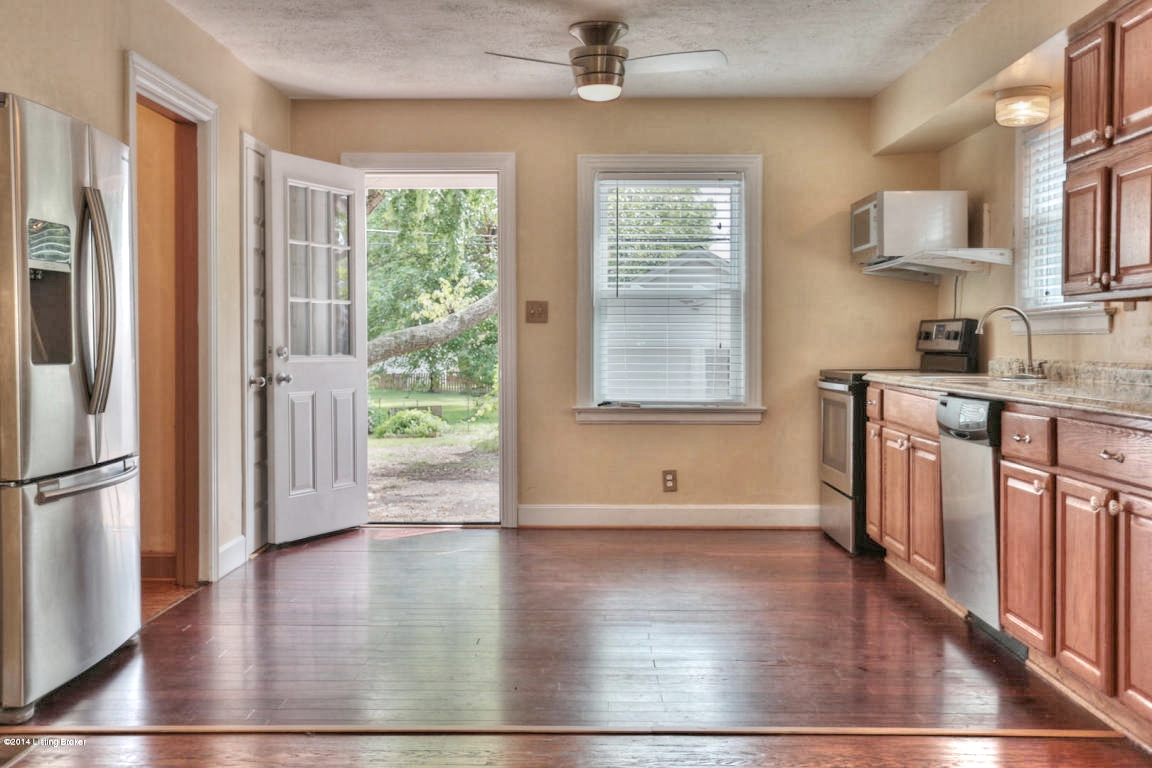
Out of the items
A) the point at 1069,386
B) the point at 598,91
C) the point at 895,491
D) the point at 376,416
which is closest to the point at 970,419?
the point at 1069,386

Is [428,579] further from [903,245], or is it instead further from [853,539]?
[903,245]

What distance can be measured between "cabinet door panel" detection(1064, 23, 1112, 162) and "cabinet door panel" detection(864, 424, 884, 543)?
163cm

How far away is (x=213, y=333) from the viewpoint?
397 cm

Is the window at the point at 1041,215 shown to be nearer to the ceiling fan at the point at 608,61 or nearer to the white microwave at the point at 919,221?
the white microwave at the point at 919,221

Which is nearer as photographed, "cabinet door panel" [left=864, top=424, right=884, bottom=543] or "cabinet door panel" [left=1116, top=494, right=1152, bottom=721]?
"cabinet door panel" [left=1116, top=494, right=1152, bottom=721]

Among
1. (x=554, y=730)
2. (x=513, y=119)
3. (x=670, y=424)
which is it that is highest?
(x=513, y=119)

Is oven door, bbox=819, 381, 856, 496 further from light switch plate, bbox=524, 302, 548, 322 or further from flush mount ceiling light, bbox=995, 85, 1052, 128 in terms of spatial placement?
light switch plate, bbox=524, 302, 548, 322

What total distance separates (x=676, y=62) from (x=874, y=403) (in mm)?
1914

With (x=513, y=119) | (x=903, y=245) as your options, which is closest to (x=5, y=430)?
(x=513, y=119)

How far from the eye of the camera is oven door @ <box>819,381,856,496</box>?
4.49 m

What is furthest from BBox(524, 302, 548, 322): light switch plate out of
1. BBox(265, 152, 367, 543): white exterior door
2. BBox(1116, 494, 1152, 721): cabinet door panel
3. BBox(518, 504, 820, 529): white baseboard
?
BBox(1116, 494, 1152, 721): cabinet door panel

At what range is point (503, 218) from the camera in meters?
5.07

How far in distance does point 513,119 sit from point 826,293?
2.12 metres

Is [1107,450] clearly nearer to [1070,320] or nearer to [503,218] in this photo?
[1070,320]
